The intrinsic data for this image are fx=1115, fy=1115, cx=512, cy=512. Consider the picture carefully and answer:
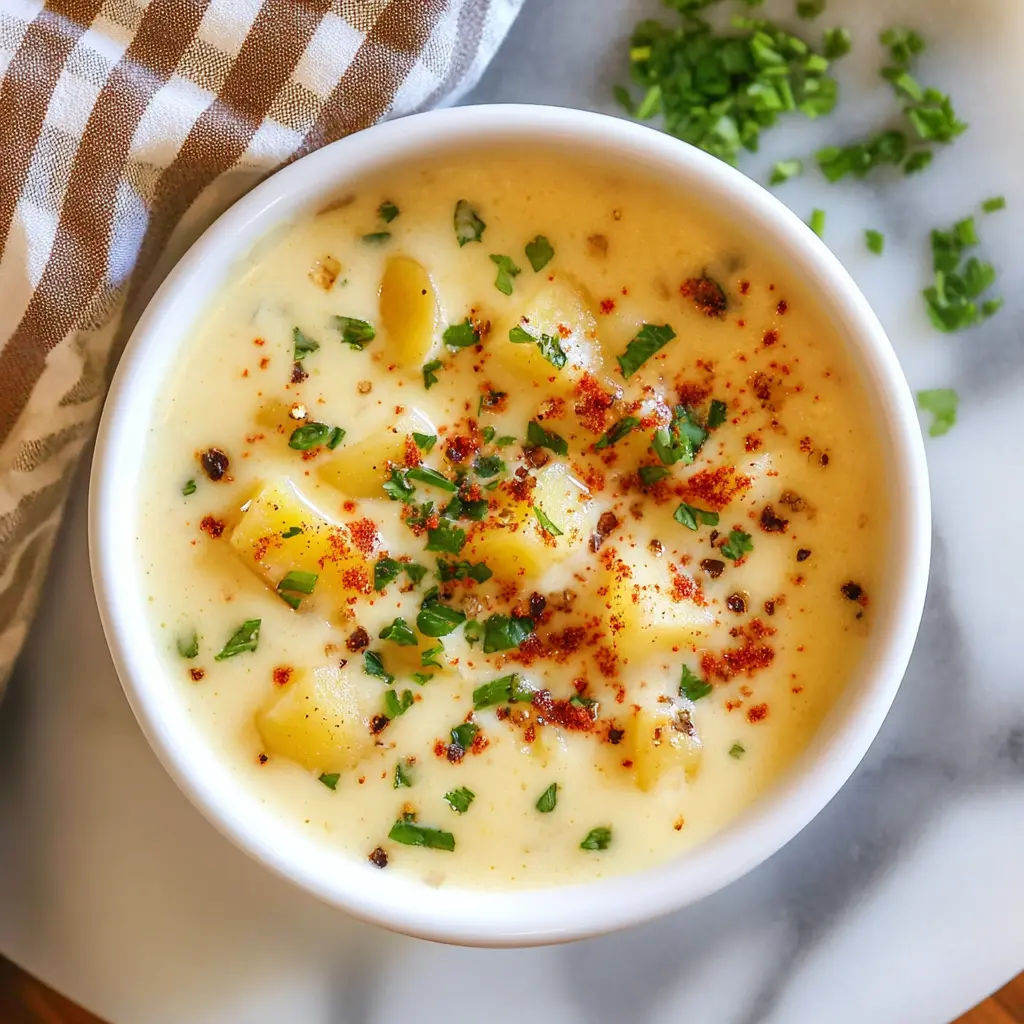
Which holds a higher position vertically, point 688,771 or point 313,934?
point 688,771

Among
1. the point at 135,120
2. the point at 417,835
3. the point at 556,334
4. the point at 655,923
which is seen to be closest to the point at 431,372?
the point at 556,334

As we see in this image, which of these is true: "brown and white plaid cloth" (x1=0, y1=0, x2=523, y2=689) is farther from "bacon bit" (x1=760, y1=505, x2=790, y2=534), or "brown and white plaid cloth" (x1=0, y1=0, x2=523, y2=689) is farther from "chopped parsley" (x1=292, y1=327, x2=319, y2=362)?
"bacon bit" (x1=760, y1=505, x2=790, y2=534)

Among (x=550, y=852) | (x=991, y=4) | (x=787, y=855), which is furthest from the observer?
(x=787, y=855)

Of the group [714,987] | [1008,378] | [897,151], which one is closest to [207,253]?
[897,151]

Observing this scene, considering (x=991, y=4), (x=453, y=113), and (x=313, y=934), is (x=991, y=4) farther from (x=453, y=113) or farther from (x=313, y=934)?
(x=313, y=934)

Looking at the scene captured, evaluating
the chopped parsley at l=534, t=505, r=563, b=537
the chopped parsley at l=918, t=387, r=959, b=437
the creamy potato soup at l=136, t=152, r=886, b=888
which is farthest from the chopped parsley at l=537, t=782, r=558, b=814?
the chopped parsley at l=918, t=387, r=959, b=437

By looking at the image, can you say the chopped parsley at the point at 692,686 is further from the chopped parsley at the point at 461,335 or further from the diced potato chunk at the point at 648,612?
the chopped parsley at the point at 461,335
